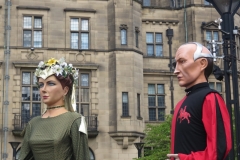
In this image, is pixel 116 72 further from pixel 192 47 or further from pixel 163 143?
pixel 192 47

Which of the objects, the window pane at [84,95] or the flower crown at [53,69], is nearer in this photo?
the flower crown at [53,69]

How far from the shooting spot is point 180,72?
166 inches

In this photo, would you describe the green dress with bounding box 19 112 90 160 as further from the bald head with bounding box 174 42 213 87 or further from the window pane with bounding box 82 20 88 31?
the window pane with bounding box 82 20 88 31

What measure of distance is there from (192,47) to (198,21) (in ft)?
79.6

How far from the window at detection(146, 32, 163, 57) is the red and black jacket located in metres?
23.7

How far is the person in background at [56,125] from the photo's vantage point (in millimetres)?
5453

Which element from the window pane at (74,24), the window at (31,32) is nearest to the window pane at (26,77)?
the window at (31,32)

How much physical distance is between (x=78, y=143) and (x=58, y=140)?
20 centimetres

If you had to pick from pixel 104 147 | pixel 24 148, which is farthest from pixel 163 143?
pixel 24 148

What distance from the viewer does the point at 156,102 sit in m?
27.2

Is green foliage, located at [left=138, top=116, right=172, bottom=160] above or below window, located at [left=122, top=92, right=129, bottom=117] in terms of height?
below

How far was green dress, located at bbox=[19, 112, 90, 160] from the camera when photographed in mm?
5438

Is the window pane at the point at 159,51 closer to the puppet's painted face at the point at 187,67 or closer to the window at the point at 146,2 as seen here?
the window at the point at 146,2

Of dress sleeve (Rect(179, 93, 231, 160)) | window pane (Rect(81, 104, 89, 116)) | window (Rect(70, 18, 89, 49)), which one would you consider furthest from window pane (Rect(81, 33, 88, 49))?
dress sleeve (Rect(179, 93, 231, 160))
